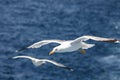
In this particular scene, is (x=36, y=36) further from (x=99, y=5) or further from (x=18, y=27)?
(x=99, y=5)

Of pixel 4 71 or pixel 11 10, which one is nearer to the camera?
pixel 4 71

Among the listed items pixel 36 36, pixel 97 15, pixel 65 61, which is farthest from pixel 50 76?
pixel 97 15

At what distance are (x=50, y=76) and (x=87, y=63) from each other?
7.39 metres

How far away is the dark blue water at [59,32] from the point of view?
79.6 metres

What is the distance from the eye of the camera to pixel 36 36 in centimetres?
9088

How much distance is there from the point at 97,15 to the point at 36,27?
1359 centimetres

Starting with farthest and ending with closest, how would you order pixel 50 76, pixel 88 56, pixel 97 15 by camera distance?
pixel 97 15, pixel 88 56, pixel 50 76

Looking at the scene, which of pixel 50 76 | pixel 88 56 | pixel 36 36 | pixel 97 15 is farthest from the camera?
pixel 97 15

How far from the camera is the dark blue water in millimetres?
79562

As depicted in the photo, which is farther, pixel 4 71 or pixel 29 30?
pixel 29 30

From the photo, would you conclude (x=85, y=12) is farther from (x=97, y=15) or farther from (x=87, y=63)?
(x=87, y=63)

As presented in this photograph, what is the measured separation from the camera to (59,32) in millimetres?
92000

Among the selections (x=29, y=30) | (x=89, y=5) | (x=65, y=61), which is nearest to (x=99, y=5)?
(x=89, y=5)

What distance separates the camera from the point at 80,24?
311 feet
